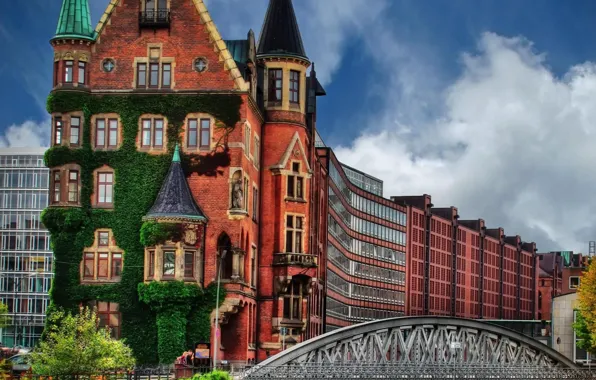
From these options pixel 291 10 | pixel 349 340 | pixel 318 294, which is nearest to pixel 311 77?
pixel 291 10

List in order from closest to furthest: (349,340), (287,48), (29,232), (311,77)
Result: (349,340) → (287,48) → (311,77) → (29,232)

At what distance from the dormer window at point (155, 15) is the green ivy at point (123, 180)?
5.34 meters

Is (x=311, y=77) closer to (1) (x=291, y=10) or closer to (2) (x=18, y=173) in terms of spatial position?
(1) (x=291, y=10)

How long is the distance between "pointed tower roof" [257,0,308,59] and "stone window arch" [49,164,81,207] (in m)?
18.0

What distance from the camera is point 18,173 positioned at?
17850 cm

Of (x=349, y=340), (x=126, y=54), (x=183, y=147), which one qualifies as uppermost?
(x=126, y=54)

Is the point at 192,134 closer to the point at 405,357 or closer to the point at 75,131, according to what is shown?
the point at 75,131

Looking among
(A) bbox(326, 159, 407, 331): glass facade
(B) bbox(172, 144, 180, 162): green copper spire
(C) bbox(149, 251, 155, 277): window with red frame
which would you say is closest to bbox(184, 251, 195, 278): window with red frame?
(C) bbox(149, 251, 155, 277): window with red frame

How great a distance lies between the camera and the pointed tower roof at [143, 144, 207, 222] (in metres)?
88.9

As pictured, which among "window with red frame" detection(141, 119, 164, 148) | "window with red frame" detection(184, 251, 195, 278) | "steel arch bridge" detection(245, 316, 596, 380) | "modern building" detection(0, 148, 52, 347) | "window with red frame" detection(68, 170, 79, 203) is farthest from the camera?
"modern building" detection(0, 148, 52, 347)

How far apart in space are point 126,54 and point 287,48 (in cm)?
1368

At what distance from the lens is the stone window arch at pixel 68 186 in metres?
91.9

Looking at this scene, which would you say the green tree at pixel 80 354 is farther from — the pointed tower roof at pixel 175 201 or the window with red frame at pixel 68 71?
the window with red frame at pixel 68 71

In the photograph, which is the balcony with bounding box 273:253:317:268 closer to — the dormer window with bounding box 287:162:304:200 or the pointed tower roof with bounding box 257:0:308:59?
the dormer window with bounding box 287:162:304:200
